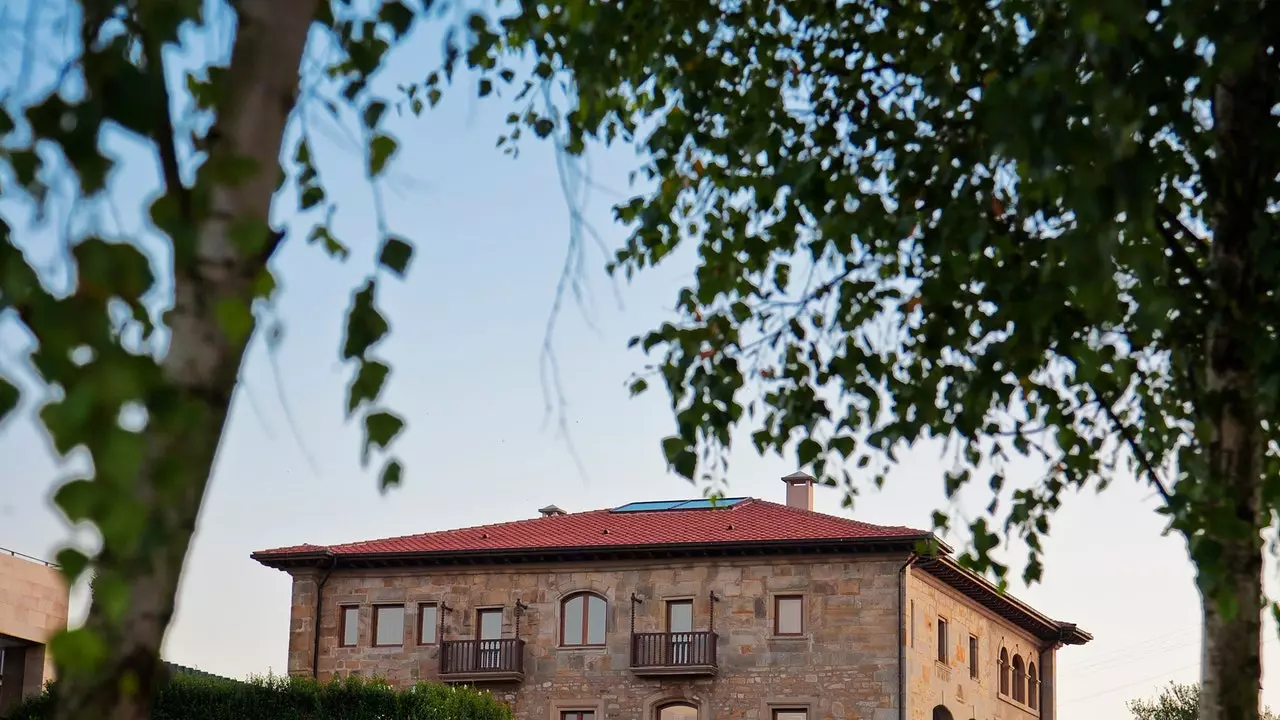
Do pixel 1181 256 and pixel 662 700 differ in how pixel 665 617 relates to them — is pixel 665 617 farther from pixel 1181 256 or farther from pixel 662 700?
pixel 1181 256

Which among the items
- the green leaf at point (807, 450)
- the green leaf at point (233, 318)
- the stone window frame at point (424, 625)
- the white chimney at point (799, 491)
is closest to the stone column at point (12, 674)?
the stone window frame at point (424, 625)

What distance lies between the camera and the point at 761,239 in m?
8.45

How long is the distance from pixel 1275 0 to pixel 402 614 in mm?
35428

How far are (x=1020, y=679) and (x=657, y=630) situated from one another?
1307 centimetres

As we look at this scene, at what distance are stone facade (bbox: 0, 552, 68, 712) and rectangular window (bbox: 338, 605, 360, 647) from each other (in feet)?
22.4

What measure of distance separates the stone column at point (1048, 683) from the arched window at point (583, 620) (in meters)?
15.6

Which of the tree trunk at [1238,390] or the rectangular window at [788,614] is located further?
the rectangular window at [788,614]

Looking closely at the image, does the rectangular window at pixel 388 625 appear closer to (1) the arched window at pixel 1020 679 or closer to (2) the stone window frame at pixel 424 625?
(2) the stone window frame at pixel 424 625

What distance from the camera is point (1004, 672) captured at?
44000 mm

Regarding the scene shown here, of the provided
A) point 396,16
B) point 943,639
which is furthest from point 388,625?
point 396,16

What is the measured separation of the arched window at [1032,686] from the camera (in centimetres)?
4622

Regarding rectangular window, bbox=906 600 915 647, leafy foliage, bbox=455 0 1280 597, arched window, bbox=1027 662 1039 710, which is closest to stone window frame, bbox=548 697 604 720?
rectangular window, bbox=906 600 915 647

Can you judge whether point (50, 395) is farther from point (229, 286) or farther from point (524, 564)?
point (524, 564)

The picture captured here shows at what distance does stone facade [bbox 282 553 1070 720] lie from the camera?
120ft
